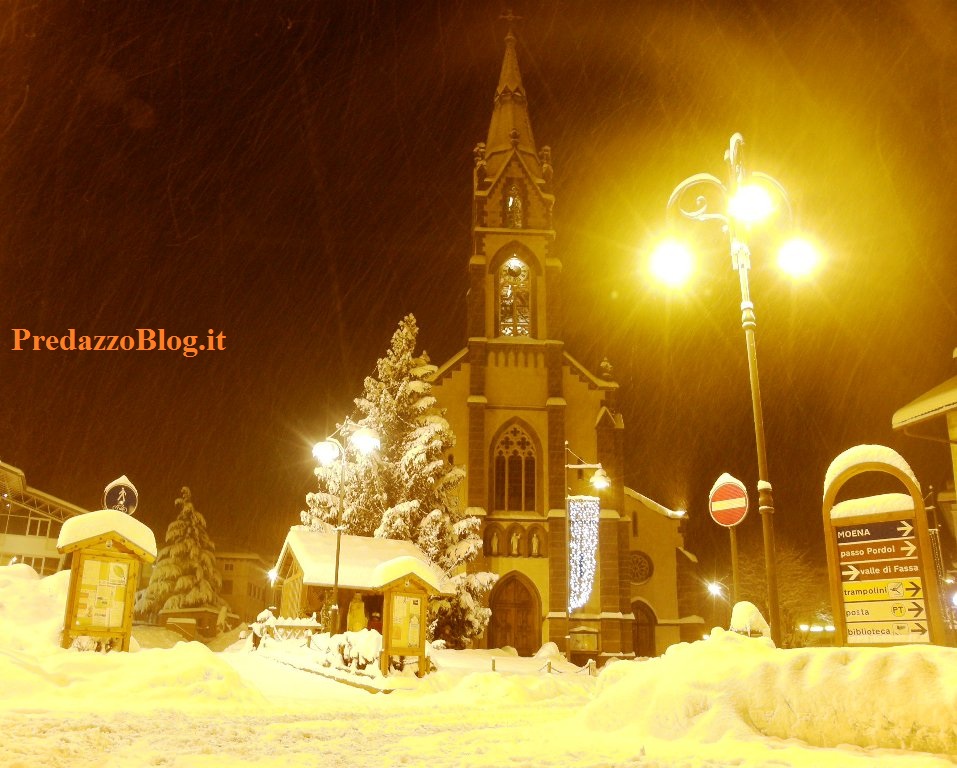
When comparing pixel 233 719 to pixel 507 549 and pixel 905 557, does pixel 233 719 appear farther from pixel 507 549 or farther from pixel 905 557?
pixel 507 549

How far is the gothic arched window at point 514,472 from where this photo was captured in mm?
36875

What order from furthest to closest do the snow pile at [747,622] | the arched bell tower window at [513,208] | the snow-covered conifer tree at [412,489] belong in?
the arched bell tower window at [513,208] < the snow-covered conifer tree at [412,489] < the snow pile at [747,622]

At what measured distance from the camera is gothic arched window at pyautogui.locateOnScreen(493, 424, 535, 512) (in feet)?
121

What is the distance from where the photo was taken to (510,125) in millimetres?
44781

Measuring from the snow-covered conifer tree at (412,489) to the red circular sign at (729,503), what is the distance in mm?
19429

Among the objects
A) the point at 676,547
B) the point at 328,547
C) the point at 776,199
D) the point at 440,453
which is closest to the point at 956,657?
the point at 776,199

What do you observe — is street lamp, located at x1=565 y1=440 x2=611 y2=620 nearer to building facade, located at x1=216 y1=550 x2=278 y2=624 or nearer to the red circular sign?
the red circular sign

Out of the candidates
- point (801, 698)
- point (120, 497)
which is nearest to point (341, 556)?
Answer: point (120, 497)

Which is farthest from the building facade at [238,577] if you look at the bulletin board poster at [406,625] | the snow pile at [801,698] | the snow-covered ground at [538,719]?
the snow pile at [801,698]

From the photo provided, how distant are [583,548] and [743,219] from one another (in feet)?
86.3

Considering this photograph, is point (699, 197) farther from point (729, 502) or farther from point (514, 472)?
point (514, 472)

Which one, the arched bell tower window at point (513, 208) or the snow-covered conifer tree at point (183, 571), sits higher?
the arched bell tower window at point (513, 208)

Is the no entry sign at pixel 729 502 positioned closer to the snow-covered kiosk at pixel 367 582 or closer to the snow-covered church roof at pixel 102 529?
the snow-covered kiosk at pixel 367 582

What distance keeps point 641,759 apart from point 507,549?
96.2 ft
